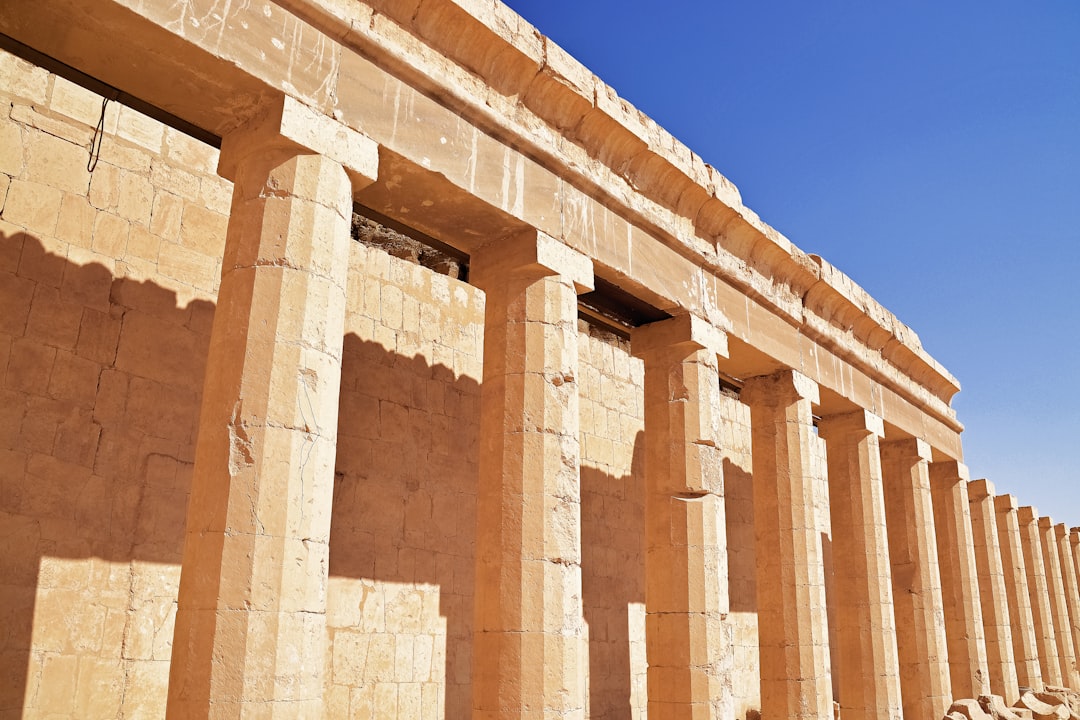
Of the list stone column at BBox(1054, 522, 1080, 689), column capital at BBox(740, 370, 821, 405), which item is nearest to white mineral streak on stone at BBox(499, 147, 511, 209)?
column capital at BBox(740, 370, 821, 405)

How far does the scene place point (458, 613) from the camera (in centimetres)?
1036

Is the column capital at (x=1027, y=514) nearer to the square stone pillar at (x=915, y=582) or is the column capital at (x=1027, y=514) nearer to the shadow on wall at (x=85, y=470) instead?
the square stone pillar at (x=915, y=582)

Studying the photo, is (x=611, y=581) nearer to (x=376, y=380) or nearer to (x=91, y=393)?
(x=376, y=380)

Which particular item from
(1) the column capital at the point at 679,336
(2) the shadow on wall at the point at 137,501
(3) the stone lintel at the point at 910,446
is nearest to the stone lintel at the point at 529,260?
(1) the column capital at the point at 679,336

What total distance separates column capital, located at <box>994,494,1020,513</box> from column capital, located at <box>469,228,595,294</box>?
16906 millimetres

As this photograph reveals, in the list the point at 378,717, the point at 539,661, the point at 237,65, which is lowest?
the point at 378,717

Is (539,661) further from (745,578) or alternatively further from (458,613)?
(745,578)

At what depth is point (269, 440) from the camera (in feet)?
18.3

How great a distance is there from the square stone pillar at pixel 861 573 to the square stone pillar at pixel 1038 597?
38.1ft

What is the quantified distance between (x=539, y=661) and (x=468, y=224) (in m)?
3.67

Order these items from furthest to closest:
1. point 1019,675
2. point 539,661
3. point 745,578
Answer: point 1019,675, point 745,578, point 539,661

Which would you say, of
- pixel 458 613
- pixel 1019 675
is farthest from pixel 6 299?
pixel 1019 675

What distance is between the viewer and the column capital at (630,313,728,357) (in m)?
9.70

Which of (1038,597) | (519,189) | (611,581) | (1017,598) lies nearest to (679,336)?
(519,189)
